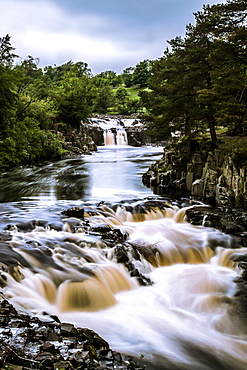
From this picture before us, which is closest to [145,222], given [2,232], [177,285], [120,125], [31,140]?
[177,285]

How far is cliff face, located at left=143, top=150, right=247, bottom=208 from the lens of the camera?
35.6 ft

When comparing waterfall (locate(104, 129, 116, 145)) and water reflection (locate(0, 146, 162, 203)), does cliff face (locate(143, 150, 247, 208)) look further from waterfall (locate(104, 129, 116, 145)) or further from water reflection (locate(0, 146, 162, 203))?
waterfall (locate(104, 129, 116, 145))

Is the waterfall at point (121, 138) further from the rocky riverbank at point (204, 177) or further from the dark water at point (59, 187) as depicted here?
the rocky riverbank at point (204, 177)

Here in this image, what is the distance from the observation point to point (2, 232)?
7469 millimetres

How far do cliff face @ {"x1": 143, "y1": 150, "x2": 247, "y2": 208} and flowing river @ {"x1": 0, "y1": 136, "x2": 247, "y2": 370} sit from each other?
197 cm

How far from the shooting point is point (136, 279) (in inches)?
249

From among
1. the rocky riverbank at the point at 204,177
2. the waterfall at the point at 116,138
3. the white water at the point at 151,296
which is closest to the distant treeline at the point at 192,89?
the rocky riverbank at the point at 204,177

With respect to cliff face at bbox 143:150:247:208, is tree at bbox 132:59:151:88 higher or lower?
higher

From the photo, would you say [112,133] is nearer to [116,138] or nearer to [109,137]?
[109,137]

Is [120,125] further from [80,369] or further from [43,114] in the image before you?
[80,369]

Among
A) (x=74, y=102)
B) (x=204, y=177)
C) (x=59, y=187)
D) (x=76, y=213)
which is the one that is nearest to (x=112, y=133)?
(x=74, y=102)

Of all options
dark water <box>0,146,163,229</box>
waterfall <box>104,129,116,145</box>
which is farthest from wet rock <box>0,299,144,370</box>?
waterfall <box>104,129,116,145</box>

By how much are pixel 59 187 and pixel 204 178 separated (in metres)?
7.39

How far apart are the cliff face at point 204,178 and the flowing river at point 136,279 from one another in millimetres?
1974
